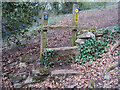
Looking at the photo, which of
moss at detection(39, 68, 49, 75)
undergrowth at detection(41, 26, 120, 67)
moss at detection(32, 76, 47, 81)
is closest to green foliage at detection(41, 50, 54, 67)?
undergrowth at detection(41, 26, 120, 67)

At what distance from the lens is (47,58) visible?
4496 mm

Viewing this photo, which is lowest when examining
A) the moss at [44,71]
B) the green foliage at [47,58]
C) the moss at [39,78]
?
the moss at [39,78]

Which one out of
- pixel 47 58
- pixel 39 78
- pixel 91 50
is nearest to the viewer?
pixel 39 78

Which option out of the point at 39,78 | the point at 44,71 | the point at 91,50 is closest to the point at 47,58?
the point at 44,71

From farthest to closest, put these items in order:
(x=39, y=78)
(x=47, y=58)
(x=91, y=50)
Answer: (x=91, y=50)
(x=47, y=58)
(x=39, y=78)

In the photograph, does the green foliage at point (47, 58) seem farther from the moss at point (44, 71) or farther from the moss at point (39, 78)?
the moss at point (39, 78)

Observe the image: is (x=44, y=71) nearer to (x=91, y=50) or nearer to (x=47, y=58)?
(x=47, y=58)

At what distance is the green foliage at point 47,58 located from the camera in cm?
446

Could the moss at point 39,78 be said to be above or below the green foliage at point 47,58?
below

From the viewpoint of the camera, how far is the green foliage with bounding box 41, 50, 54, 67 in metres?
4.46

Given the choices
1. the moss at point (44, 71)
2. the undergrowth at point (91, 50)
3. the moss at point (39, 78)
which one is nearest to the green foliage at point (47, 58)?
the undergrowth at point (91, 50)

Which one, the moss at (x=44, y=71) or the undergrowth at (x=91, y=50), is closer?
the moss at (x=44, y=71)

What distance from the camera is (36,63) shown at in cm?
455

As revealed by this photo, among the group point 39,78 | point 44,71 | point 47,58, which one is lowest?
point 39,78
